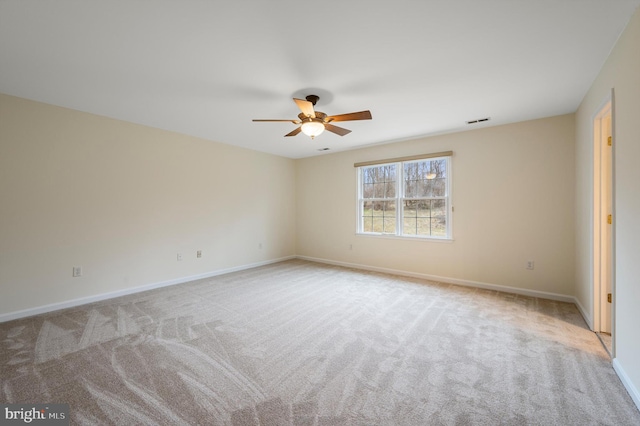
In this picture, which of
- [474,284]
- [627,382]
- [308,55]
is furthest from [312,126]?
[474,284]

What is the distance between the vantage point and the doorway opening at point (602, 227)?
8.57 ft

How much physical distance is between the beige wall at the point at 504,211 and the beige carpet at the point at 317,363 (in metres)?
0.68

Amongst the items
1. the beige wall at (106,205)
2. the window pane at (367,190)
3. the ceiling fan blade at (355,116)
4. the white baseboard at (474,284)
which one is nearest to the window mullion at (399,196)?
the window pane at (367,190)

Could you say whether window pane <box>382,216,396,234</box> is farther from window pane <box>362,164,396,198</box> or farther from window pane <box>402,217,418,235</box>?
window pane <box>362,164,396,198</box>

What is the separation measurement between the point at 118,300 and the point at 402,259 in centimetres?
459

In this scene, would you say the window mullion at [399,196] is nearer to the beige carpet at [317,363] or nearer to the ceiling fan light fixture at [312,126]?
the beige carpet at [317,363]

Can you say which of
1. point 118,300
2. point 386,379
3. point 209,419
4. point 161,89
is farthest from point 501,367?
point 118,300

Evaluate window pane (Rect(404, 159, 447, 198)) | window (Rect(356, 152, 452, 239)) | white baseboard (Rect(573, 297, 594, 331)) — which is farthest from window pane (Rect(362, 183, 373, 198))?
white baseboard (Rect(573, 297, 594, 331))

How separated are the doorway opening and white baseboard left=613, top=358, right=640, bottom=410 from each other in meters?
0.84

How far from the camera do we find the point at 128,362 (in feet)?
6.93

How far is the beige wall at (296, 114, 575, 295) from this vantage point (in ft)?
11.8

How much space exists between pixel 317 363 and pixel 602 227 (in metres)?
3.15

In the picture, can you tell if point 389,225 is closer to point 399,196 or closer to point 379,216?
point 379,216

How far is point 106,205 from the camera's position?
3.69 metres
